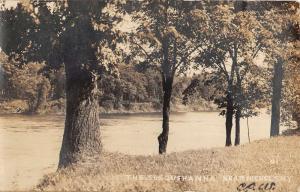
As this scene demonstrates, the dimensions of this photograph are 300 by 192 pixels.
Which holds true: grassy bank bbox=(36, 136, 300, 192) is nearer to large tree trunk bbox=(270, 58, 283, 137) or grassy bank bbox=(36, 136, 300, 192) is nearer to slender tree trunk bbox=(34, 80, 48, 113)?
large tree trunk bbox=(270, 58, 283, 137)

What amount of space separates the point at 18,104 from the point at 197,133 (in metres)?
16.8

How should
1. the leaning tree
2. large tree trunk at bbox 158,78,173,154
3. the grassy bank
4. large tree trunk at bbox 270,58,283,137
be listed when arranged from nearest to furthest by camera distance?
the grassy bank
the leaning tree
large tree trunk at bbox 158,78,173,154
large tree trunk at bbox 270,58,283,137

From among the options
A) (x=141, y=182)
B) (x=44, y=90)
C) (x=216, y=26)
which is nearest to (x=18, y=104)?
(x=44, y=90)

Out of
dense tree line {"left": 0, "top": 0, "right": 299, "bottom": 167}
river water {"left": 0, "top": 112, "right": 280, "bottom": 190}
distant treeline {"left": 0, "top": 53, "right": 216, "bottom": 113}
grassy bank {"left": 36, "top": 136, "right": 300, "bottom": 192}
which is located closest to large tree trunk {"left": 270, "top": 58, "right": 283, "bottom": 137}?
dense tree line {"left": 0, "top": 0, "right": 299, "bottom": 167}

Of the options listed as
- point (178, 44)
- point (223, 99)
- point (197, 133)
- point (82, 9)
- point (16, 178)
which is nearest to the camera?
point (82, 9)

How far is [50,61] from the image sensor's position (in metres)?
15.6

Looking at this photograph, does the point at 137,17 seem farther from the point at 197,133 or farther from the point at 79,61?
the point at 197,133

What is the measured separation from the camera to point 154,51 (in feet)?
64.1

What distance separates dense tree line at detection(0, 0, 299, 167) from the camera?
14672 millimetres

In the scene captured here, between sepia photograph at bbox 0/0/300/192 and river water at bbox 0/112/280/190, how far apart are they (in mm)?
130

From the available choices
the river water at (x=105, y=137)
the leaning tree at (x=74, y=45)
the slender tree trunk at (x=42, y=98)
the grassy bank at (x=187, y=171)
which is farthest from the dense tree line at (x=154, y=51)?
the slender tree trunk at (x=42, y=98)

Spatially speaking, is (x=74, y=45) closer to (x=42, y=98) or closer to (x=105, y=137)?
(x=105, y=137)

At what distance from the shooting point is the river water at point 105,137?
2023cm

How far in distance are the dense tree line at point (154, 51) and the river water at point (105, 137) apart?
249 cm
